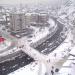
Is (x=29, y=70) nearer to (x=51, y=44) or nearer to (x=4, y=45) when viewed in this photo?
(x=4, y=45)

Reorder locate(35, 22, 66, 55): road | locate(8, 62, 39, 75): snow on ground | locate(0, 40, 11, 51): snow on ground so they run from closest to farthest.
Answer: locate(8, 62, 39, 75): snow on ground
locate(0, 40, 11, 51): snow on ground
locate(35, 22, 66, 55): road

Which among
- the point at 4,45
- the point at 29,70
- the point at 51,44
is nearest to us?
the point at 29,70

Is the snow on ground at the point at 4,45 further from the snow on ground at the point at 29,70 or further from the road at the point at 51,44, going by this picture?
the snow on ground at the point at 29,70

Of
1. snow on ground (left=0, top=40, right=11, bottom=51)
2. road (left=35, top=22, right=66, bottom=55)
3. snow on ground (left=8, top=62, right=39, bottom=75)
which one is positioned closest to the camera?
snow on ground (left=8, top=62, right=39, bottom=75)

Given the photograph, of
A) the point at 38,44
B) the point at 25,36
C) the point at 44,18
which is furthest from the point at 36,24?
the point at 38,44

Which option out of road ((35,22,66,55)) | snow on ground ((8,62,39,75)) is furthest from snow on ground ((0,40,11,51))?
snow on ground ((8,62,39,75))

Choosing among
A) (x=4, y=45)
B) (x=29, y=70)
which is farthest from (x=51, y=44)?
(x=29, y=70)

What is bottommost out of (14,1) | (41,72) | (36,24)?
(41,72)

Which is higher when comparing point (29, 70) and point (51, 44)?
point (51, 44)

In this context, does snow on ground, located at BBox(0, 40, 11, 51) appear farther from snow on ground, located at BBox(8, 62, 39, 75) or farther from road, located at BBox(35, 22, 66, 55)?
snow on ground, located at BBox(8, 62, 39, 75)

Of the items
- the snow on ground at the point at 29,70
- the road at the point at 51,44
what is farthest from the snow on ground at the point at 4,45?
the snow on ground at the point at 29,70

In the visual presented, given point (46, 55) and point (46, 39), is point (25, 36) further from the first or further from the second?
point (46, 55)
